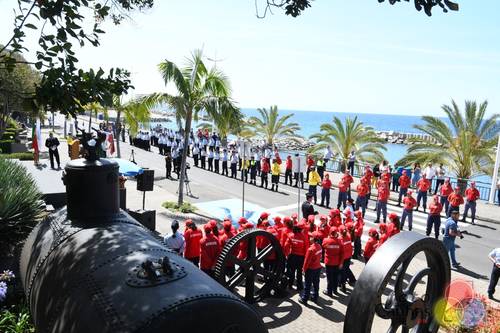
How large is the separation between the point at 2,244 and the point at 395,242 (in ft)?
→ 24.6

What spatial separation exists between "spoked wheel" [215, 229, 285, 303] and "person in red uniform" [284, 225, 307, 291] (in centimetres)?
43

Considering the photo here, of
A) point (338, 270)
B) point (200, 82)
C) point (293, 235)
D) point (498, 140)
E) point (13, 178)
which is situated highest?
point (200, 82)

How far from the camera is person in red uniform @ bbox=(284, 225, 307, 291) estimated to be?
31.3ft

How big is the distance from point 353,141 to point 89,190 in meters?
21.8

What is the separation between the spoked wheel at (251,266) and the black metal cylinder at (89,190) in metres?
2.48

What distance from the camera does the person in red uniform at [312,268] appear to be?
906 cm

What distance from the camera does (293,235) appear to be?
31.4ft

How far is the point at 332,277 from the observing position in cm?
966

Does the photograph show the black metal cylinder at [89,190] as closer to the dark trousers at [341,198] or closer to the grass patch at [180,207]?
the grass patch at [180,207]

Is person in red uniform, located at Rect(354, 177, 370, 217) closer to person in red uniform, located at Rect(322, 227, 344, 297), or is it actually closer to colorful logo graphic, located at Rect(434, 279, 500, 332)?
person in red uniform, located at Rect(322, 227, 344, 297)

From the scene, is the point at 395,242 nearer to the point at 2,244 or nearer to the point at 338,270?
the point at 338,270

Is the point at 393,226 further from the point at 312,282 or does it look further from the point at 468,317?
the point at 468,317

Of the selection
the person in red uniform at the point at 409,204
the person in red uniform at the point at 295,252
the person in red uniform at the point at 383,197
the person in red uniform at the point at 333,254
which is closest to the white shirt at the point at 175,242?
the person in red uniform at the point at 295,252

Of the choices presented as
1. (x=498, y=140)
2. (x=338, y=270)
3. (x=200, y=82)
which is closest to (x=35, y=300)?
(x=338, y=270)
